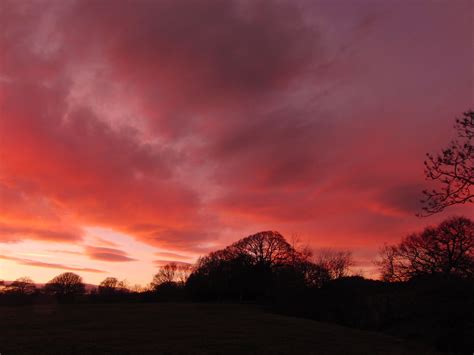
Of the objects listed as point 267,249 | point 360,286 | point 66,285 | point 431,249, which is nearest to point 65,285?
point 66,285

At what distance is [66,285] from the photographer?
13662cm

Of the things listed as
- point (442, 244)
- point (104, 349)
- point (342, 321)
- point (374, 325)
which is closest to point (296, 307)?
point (342, 321)

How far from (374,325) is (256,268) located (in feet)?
127

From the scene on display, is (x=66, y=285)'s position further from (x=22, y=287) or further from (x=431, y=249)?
(x=431, y=249)

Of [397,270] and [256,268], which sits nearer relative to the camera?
[397,270]

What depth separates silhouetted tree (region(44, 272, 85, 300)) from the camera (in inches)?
5284

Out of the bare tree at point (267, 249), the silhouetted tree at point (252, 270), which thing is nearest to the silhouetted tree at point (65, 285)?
Answer: the silhouetted tree at point (252, 270)

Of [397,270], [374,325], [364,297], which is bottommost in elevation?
[374,325]

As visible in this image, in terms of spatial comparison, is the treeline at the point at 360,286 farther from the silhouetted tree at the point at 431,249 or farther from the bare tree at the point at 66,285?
the bare tree at the point at 66,285

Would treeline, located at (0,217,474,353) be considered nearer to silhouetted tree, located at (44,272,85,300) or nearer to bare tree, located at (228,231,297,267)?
bare tree, located at (228,231,297,267)

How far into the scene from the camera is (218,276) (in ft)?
293

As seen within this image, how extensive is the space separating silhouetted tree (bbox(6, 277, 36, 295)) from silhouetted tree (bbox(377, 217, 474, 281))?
112 m

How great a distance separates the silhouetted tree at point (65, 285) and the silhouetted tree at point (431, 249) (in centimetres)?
10511

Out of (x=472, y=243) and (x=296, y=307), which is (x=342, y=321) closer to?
(x=296, y=307)
